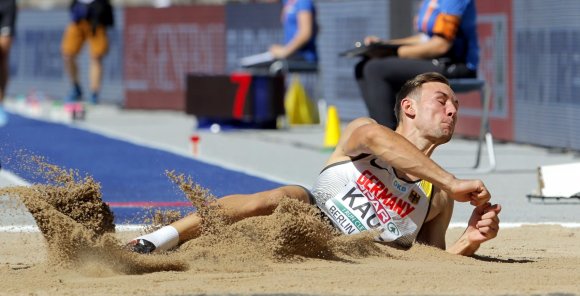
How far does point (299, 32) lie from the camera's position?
1836cm

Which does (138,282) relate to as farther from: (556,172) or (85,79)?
(85,79)

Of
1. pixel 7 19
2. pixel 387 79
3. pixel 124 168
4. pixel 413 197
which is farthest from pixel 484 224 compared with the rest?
pixel 7 19

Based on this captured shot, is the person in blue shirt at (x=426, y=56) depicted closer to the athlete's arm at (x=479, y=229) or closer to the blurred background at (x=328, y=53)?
the blurred background at (x=328, y=53)

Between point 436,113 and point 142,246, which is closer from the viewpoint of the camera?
point 142,246

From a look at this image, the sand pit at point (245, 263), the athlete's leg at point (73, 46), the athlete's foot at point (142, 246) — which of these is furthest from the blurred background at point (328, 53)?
the athlete's foot at point (142, 246)

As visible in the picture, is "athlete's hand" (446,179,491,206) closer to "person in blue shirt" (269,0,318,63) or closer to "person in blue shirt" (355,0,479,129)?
"person in blue shirt" (355,0,479,129)

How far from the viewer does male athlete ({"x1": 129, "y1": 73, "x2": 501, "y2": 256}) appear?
698cm

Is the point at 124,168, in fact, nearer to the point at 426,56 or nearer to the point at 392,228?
the point at 426,56

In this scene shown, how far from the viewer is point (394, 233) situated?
23.5ft

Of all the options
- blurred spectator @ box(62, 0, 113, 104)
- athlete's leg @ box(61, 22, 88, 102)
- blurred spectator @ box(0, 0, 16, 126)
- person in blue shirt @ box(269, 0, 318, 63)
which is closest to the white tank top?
person in blue shirt @ box(269, 0, 318, 63)

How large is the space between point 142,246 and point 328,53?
13.3 m

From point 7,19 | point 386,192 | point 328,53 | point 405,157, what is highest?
point 405,157

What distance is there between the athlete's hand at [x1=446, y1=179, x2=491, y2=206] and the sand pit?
12.1 inches

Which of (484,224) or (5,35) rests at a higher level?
(484,224)
